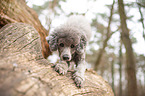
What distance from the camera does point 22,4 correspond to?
153 inches

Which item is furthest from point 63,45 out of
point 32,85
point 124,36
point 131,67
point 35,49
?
point 131,67

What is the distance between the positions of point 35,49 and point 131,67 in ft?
12.4

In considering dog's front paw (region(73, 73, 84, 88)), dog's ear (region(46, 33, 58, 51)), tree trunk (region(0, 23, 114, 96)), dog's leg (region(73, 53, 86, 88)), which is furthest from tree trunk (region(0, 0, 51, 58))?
dog's front paw (region(73, 73, 84, 88))

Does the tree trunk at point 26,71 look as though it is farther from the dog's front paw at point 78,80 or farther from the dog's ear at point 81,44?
the dog's ear at point 81,44

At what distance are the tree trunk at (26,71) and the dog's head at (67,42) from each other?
53 cm

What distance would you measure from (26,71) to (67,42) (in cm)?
139

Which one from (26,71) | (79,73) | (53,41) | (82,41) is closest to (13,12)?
(53,41)

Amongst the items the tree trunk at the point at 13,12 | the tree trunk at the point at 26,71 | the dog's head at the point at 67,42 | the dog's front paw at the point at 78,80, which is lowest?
the dog's front paw at the point at 78,80

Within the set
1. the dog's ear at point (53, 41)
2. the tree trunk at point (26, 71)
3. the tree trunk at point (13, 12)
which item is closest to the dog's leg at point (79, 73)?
the tree trunk at point (26, 71)

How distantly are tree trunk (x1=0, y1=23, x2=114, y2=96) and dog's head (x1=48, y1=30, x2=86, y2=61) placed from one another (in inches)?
20.7

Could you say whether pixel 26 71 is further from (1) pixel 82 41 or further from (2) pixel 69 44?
(1) pixel 82 41

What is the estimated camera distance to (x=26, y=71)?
143 centimetres

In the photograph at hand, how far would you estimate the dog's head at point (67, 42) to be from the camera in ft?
8.66

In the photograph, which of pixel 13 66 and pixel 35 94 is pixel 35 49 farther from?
pixel 35 94
